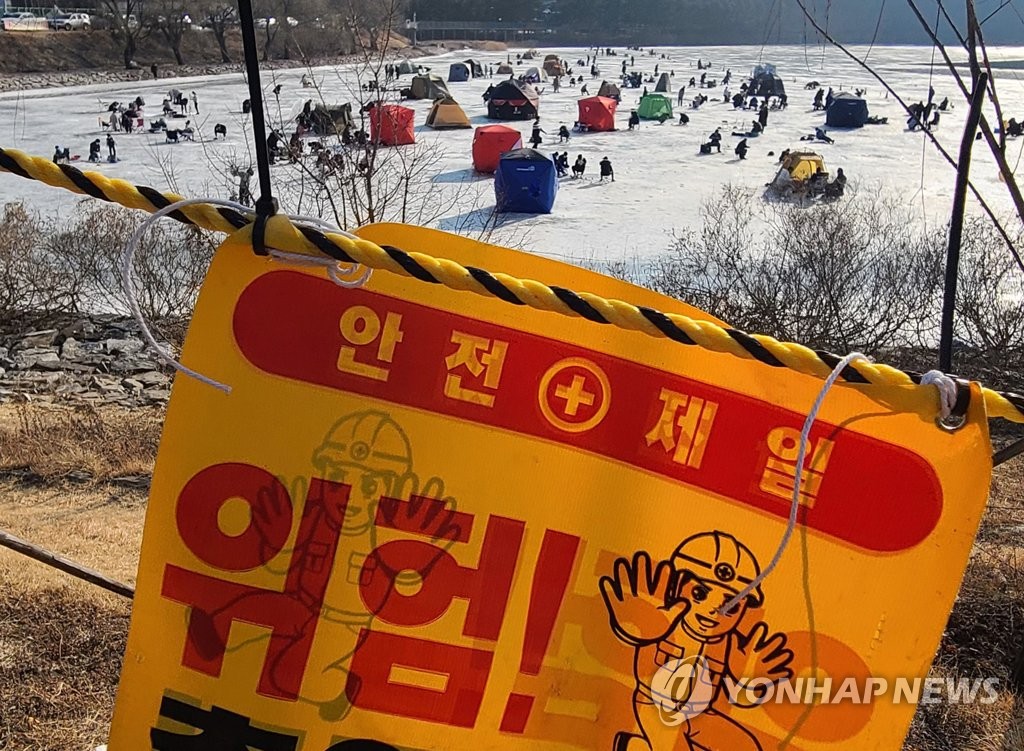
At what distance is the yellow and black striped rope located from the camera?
97cm

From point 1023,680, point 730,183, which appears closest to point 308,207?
point 730,183

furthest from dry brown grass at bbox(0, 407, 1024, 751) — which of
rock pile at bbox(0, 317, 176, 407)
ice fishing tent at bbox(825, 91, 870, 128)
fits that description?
ice fishing tent at bbox(825, 91, 870, 128)

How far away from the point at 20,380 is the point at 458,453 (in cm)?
1188

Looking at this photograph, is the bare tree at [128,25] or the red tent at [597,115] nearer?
the red tent at [597,115]

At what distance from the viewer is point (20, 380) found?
445 inches

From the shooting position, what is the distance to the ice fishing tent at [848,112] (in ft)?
96.5

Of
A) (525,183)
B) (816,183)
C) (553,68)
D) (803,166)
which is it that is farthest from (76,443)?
(553,68)

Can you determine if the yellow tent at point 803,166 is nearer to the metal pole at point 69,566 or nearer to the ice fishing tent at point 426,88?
the ice fishing tent at point 426,88

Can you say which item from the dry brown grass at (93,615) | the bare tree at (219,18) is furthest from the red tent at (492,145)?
the bare tree at (219,18)

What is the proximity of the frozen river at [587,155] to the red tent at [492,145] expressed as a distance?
51 centimetres

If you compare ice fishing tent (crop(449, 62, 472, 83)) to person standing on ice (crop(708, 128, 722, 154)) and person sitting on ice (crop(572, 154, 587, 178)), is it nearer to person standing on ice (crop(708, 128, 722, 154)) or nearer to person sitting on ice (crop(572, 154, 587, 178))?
person standing on ice (crop(708, 128, 722, 154))

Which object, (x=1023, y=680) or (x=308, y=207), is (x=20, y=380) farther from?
(x=1023, y=680)

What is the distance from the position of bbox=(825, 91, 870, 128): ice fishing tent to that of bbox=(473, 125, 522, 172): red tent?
1359 cm

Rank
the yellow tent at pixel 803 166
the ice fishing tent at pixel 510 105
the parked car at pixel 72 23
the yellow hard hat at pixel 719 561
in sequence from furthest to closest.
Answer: the parked car at pixel 72 23
the ice fishing tent at pixel 510 105
the yellow tent at pixel 803 166
the yellow hard hat at pixel 719 561
